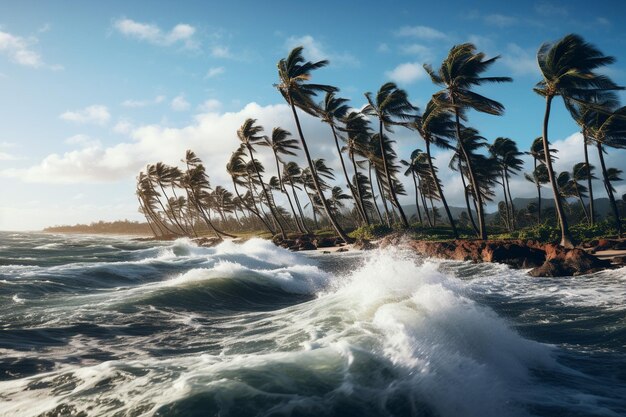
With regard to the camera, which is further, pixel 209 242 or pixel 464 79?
pixel 209 242

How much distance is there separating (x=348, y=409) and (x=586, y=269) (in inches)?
465

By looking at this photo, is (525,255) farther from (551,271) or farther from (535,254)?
(551,271)

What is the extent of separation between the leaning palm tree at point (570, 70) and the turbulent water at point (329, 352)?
10461 mm

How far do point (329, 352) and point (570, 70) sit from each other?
1807cm

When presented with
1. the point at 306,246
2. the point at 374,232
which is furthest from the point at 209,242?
the point at 374,232

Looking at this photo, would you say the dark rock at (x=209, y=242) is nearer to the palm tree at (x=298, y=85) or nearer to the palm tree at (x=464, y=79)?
the palm tree at (x=298, y=85)

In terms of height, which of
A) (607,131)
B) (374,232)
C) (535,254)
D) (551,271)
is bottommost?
(551,271)

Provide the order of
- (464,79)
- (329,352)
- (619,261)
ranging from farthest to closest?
(464,79), (619,261), (329,352)

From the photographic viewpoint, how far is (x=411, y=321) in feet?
17.9

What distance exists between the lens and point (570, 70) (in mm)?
17078

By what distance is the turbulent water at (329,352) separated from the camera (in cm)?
383

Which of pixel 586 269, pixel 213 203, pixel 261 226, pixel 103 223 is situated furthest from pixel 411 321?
pixel 103 223

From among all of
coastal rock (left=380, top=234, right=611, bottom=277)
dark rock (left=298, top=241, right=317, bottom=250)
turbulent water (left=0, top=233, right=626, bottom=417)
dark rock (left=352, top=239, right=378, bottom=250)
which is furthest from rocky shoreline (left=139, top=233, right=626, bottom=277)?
dark rock (left=298, top=241, right=317, bottom=250)

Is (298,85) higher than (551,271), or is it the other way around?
(298,85)
